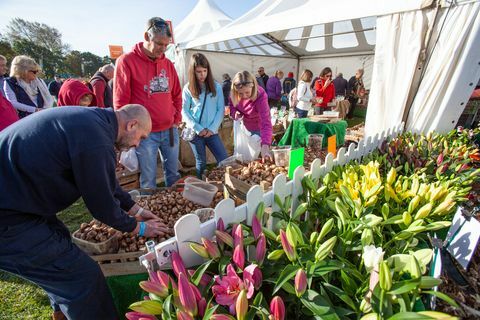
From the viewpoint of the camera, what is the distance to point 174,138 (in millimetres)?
2695

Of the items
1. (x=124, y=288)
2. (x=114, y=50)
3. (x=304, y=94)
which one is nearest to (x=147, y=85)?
(x=124, y=288)

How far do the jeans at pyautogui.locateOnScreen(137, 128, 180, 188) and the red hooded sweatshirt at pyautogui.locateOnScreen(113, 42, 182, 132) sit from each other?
0.35 feet

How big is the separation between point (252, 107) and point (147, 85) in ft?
3.59

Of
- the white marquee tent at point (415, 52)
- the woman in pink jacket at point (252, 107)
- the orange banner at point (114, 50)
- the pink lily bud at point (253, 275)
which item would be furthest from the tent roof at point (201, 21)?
the pink lily bud at point (253, 275)

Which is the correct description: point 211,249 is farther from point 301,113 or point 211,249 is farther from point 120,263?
point 301,113

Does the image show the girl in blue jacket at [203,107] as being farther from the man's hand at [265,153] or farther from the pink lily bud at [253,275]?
the pink lily bud at [253,275]

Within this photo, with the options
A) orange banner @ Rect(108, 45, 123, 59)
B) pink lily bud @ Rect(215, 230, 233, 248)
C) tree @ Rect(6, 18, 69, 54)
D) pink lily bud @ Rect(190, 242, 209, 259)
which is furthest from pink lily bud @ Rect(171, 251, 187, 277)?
tree @ Rect(6, 18, 69, 54)

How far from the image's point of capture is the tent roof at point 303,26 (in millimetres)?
3066

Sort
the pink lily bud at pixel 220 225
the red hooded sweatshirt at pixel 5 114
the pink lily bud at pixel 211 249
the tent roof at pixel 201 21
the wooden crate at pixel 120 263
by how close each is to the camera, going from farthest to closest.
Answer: the tent roof at pixel 201 21 → the red hooded sweatshirt at pixel 5 114 → the wooden crate at pixel 120 263 → the pink lily bud at pixel 220 225 → the pink lily bud at pixel 211 249

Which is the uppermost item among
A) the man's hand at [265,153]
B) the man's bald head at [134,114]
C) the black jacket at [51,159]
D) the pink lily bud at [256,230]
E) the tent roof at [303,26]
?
the tent roof at [303,26]

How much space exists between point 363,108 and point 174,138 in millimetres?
9294

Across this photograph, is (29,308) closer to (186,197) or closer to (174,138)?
(186,197)

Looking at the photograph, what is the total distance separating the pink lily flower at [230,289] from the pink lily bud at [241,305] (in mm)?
43

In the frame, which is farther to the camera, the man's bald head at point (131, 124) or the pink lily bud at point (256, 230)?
the man's bald head at point (131, 124)
